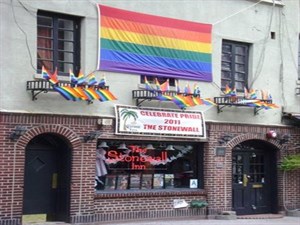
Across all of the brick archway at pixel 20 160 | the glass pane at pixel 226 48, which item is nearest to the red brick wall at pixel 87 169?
the brick archway at pixel 20 160

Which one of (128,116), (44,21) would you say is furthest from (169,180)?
(44,21)

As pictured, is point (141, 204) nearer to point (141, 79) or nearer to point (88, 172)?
point (88, 172)

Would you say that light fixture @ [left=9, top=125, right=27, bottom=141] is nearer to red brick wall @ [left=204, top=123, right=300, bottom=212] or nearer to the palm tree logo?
the palm tree logo

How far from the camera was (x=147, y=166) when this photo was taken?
1561 cm

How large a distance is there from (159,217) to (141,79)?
3751mm

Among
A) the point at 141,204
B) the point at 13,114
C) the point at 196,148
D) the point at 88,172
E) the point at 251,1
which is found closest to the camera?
the point at 13,114

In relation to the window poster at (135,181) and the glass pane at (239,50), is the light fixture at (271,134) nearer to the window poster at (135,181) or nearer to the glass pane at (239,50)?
the glass pane at (239,50)

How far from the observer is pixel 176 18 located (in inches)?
627

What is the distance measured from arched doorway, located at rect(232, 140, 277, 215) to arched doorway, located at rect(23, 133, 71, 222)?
224 inches

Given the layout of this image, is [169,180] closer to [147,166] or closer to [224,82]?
[147,166]

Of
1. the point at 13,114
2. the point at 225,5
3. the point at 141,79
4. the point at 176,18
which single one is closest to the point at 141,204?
the point at 141,79

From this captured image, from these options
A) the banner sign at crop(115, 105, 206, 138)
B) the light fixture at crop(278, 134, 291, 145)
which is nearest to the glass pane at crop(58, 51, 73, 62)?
the banner sign at crop(115, 105, 206, 138)

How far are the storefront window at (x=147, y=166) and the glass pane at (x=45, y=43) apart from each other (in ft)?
9.15

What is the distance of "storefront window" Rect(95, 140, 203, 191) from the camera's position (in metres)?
14.9
